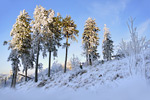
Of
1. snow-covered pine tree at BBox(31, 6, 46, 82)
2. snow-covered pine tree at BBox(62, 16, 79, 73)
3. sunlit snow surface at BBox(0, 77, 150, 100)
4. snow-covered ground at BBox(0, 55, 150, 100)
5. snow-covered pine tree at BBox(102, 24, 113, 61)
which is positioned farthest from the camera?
snow-covered pine tree at BBox(102, 24, 113, 61)

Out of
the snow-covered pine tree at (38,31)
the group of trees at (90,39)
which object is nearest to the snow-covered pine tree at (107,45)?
the group of trees at (90,39)

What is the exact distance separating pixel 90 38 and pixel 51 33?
759 centimetres

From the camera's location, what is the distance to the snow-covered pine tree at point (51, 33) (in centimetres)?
1354

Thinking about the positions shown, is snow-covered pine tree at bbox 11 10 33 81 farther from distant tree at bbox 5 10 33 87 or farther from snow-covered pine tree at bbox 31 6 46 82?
snow-covered pine tree at bbox 31 6 46 82

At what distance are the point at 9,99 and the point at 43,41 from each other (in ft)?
40.6

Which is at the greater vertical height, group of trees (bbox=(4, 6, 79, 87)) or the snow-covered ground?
group of trees (bbox=(4, 6, 79, 87))

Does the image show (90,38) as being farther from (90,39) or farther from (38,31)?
(38,31)

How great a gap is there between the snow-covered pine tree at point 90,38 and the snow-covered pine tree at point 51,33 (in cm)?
565

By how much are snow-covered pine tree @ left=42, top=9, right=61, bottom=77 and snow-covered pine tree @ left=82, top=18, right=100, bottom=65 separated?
5.65 metres

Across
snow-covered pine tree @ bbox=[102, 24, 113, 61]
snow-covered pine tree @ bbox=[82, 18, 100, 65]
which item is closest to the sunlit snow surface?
snow-covered pine tree @ bbox=[82, 18, 100, 65]

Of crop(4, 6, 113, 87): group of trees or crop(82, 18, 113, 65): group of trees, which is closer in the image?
crop(4, 6, 113, 87): group of trees

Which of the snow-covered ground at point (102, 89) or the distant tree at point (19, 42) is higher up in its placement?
the distant tree at point (19, 42)

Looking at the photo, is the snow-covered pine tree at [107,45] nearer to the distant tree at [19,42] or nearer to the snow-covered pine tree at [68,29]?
the snow-covered pine tree at [68,29]

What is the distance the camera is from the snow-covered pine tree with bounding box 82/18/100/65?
18.0 m
